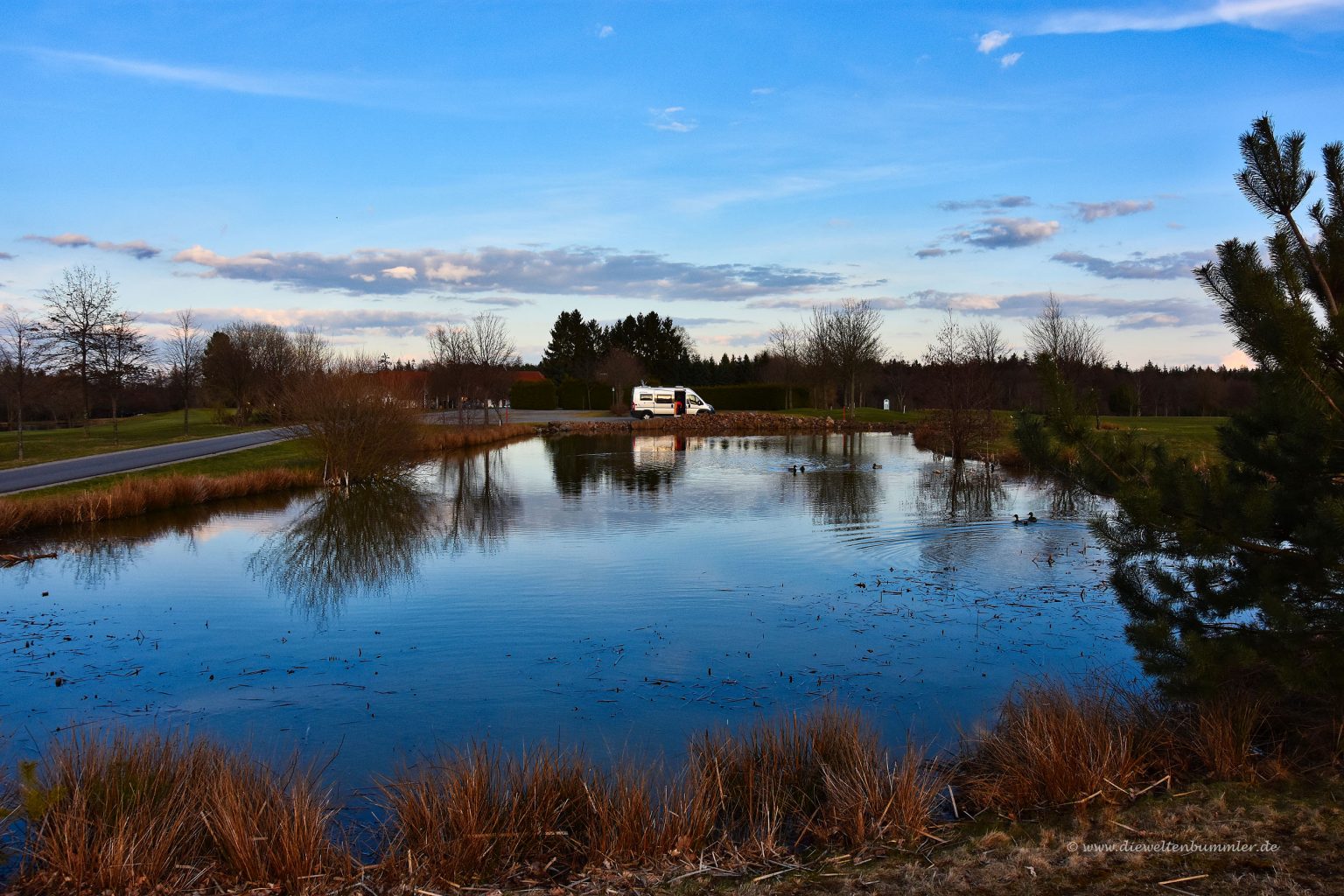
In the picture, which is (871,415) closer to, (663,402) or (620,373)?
(663,402)

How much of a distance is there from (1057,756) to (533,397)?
74.2 meters

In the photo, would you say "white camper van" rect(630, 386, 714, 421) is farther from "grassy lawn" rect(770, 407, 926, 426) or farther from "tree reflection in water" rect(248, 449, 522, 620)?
"tree reflection in water" rect(248, 449, 522, 620)

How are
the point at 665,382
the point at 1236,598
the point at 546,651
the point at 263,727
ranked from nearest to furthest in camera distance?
the point at 1236,598 → the point at 263,727 → the point at 546,651 → the point at 665,382

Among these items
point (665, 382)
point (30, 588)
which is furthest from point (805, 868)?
point (665, 382)

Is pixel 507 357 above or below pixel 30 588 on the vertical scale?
above

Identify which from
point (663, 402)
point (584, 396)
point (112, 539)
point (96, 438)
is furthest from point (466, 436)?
point (584, 396)

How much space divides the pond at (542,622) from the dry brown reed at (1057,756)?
3.06 ft

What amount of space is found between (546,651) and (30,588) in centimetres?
767

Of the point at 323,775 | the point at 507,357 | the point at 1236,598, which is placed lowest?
the point at 323,775

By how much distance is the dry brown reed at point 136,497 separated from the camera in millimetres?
16750

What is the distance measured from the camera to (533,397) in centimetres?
7812

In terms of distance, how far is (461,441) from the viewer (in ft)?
129

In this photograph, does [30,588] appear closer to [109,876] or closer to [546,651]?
[546,651]

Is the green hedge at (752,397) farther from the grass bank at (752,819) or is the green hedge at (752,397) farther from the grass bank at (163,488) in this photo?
the grass bank at (752,819)
